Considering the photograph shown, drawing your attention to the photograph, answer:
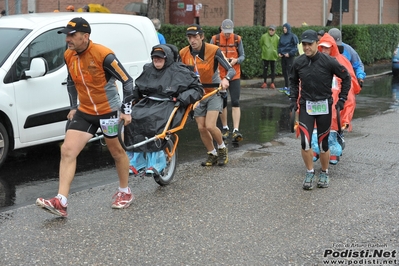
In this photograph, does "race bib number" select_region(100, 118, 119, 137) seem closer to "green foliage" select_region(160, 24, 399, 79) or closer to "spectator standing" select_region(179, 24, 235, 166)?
"spectator standing" select_region(179, 24, 235, 166)

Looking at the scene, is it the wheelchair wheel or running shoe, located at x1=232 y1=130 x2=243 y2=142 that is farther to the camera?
running shoe, located at x1=232 y1=130 x2=243 y2=142

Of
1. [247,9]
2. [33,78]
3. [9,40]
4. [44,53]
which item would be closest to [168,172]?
[33,78]

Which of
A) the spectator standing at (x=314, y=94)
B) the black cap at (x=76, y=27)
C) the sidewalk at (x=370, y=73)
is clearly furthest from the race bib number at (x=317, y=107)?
the sidewalk at (x=370, y=73)

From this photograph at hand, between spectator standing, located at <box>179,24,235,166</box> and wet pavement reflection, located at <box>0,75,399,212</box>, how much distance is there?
25.0 inches

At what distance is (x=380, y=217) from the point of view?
22.0 feet

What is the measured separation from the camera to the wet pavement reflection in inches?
308

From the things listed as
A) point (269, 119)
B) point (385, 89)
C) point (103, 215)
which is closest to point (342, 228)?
point (103, 215)

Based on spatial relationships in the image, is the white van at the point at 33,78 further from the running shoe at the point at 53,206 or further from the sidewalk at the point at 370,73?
the sidewalk at the point at 370,73

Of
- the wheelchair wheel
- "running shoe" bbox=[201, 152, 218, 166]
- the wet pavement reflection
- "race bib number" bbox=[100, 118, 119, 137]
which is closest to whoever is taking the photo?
"race bib number" bbox=[100, 118, 119, 137]

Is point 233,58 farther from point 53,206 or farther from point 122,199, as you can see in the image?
point 53,206

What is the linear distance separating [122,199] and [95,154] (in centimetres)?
301

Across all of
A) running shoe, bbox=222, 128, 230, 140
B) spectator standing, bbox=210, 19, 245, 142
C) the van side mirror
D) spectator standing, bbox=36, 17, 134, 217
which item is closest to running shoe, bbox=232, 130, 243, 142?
spectator standing, bbox=210, 19, 245, 142

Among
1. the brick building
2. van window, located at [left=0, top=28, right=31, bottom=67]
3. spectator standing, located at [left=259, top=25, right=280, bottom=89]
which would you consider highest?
the brick building

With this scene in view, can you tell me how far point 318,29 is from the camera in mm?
25266
